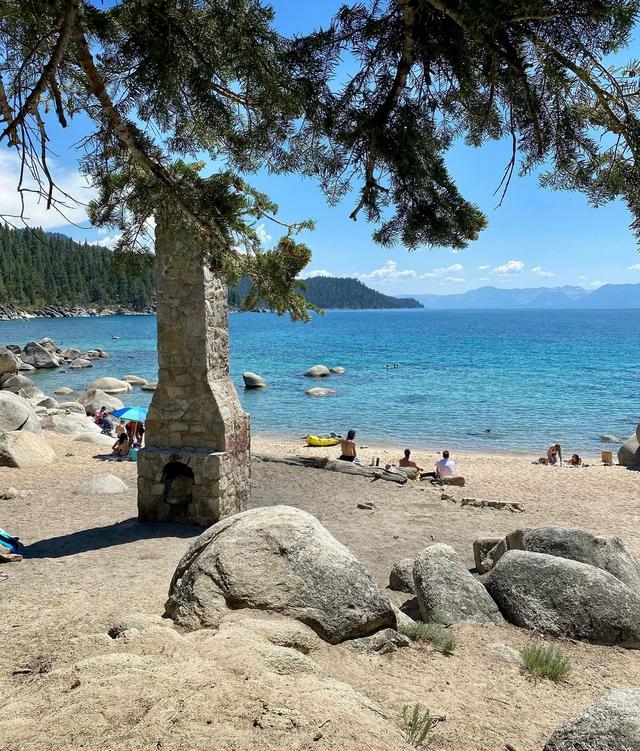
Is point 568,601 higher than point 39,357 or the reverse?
higher

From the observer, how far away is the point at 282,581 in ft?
16.5

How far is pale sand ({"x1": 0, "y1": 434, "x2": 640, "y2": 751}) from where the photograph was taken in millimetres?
3275

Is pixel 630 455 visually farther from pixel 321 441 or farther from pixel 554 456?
pixel 321 441

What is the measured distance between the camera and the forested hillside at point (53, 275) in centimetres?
11319

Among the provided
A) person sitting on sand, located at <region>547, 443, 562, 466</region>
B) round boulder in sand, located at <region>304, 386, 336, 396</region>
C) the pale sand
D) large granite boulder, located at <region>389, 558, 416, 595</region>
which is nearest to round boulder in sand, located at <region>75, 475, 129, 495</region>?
the pale sand

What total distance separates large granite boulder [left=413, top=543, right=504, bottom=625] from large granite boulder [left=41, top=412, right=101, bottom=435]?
17982 millimetres

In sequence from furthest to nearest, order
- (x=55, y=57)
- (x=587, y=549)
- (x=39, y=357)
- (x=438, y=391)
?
(x=39, y=357) → (x=438, y=391) → (x=587, y=549) → (x=55, y=57)

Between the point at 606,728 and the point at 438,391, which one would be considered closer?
the point at 606,728

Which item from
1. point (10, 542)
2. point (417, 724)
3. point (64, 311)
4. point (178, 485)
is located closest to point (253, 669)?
point (417, 724)

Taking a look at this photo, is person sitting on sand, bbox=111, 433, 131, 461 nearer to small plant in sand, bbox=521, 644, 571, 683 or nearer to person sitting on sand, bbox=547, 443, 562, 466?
small plant in sand, bbox=521, 644, 571, 683

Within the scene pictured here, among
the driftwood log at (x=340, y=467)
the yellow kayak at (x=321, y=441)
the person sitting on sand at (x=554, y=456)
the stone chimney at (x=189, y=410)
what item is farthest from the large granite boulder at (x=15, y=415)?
the person sitting on sand at (x=554, y=456)

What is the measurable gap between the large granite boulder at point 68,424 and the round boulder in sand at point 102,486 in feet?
31.8

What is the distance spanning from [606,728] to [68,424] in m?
22.2

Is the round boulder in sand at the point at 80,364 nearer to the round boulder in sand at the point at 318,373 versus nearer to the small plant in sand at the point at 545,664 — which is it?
the round boulder in sand at the point at 318,373
